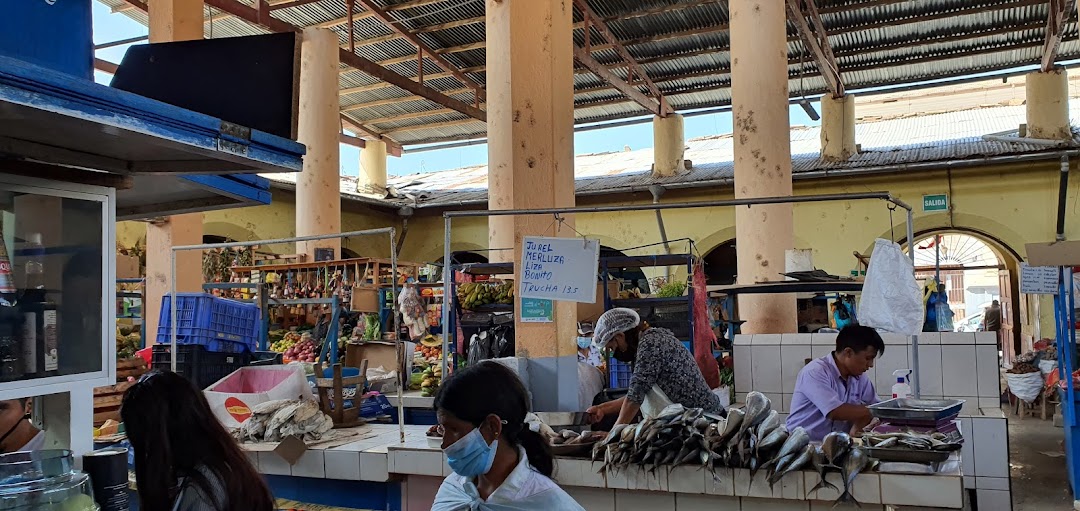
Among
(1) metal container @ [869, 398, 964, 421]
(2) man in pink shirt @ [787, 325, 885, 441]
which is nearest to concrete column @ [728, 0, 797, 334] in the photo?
(2) man in pink shirt @ [787, 325, 885, 441]

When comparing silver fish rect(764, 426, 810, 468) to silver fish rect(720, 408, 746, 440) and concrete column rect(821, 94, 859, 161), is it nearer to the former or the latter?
silver fish rect(720, 408, 746, 440)

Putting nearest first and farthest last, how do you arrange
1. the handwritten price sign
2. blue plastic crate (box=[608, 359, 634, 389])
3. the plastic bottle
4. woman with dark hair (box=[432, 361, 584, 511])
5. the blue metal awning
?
the blue metal awning, woman with dark hair (box=[432, 361, 584, 511]), the handwritten price sign, the plastic bottle, blue plastic crate (box=[608, 359, 634, 389])

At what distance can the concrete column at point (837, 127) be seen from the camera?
14531 mm

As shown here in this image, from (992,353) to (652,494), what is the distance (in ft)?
11.3

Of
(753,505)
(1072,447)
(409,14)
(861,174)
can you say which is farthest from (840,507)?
(861,174)

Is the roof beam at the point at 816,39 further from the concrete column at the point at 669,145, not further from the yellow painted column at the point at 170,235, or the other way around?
the yellow painted column at the point at 170,235

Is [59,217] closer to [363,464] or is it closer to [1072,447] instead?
[363,464]

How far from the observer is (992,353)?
5691mm

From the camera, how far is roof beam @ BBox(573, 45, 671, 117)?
39.9 ft

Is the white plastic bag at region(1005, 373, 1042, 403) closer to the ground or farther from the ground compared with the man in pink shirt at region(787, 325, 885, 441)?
closer to the ground

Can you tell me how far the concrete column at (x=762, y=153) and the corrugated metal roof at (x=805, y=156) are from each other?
268 inches

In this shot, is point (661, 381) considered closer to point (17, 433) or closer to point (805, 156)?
point (17, 433)

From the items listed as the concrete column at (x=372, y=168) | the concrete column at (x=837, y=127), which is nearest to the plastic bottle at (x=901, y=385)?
the concrete column at (x=837, y=127)

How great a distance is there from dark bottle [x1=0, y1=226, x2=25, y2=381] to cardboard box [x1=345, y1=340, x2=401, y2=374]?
5.68m
